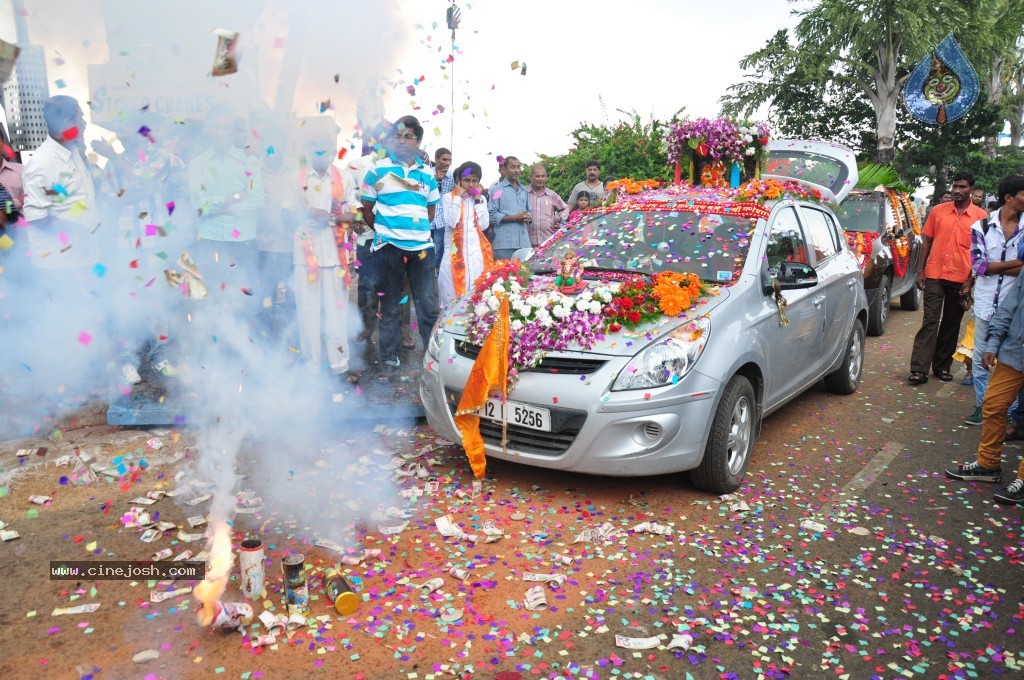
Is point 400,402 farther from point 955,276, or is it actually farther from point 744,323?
point 955,276

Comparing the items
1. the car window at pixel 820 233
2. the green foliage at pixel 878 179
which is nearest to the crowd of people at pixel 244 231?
the car window at pixel 820 233

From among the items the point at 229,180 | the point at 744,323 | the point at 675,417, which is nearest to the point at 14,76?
the point at 229,180

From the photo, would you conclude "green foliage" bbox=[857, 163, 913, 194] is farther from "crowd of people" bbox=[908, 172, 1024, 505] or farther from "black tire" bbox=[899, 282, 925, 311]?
"crowd of people" bbox=[908, 172, 1024, 505]

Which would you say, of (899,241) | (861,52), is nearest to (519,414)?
(899,241)

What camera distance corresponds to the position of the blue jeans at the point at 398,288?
6.61m

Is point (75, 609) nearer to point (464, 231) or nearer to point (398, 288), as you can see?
point (398, 288)

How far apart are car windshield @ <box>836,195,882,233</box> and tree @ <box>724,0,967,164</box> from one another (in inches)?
780

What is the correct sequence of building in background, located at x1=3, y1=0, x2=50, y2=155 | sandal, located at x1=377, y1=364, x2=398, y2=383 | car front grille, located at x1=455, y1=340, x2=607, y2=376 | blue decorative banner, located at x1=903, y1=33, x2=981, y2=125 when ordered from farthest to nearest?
blue decorative banner, located at x1=903, y1=33, x2=981, y2=125 < sandal, located at x1=377, y1=364, x2=398, y2=383 < car front grille, located at x1=455, y1=340, x2=607, y2=376 < building in background, located at x1=3, y1=0, x2=50, y2=155

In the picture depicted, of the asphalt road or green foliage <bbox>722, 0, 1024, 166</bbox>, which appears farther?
green foliage <bbox>722, 0, 1024, 166</bbox>

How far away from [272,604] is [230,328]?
6.26ft

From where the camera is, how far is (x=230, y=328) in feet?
15.5

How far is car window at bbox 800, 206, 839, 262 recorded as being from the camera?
6.43m

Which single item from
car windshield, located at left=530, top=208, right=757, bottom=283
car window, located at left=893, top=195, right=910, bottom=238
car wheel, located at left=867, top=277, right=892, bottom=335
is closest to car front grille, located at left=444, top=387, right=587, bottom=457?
car windshield, located at left=530, top=208, right=757, bottom=283

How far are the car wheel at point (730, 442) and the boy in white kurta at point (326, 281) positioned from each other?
3.09 meters
